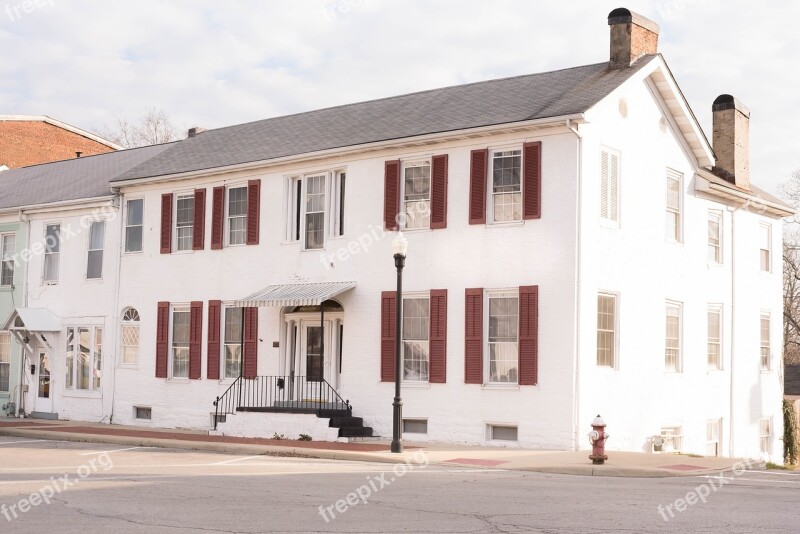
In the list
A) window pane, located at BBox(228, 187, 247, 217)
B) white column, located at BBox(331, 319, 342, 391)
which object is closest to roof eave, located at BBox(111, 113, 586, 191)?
window pane, located at BBox(228, 187, 247, 217)

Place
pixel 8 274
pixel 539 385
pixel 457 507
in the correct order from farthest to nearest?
pixel 8 274 → pixel 539 385 → pixel 457 507

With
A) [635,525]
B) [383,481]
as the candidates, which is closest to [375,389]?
[383,481]

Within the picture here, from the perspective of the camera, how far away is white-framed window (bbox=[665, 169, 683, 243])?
24344mm

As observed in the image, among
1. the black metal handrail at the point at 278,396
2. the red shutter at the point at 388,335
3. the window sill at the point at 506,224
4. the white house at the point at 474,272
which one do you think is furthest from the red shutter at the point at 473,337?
the black metal handrail at the point at 278,396

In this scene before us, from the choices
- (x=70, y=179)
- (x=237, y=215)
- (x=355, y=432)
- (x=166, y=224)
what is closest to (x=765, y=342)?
(x=355, y=432)

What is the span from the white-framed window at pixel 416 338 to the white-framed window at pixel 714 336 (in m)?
7.80

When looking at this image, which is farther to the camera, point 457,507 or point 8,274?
point 8,274

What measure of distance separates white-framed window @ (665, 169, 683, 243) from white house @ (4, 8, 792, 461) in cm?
6

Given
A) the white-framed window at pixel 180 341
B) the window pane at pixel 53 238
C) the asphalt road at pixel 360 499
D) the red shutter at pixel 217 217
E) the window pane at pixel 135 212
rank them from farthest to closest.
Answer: the window pane at pixel 53 238 → the window pane at pixel 135 212 → the white-framed window at pixel 180 341 → the red shutter at pixel 217 217 → the asphalt road at pixel 360 499

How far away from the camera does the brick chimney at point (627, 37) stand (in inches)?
913

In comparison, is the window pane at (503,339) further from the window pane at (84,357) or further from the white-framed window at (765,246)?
the window pane at (84,357)

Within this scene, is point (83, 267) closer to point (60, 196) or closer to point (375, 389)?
point (60, 196)

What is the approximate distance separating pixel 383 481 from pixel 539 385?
6.70 meters

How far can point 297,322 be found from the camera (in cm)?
2498
